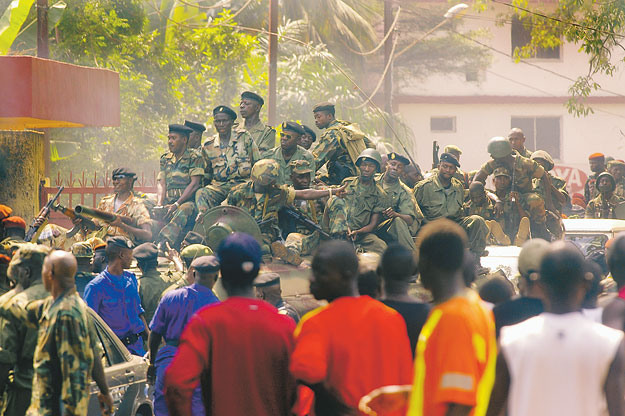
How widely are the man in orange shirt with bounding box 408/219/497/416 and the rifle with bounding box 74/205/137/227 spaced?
248 inches

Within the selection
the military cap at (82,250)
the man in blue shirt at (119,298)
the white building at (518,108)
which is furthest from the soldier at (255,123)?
the white building at (518,108)

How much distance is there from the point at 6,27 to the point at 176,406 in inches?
703

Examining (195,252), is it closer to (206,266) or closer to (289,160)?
(206,266)

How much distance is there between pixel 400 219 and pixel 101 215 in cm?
289


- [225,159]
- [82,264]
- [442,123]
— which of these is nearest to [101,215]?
[82,264]

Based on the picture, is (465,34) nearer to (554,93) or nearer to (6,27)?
(554,93)

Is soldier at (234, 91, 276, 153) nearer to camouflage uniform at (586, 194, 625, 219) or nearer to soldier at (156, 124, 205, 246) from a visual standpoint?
soldier at (156, 124, 205, 246)

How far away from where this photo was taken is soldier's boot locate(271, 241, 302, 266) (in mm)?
9461

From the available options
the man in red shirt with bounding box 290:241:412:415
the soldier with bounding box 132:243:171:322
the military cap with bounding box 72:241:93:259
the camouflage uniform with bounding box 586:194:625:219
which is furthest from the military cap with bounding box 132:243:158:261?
the camouflage uniform with bounding box 586:194:625:219

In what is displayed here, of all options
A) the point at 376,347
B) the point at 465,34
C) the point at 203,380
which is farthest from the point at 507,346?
the point at 465,34

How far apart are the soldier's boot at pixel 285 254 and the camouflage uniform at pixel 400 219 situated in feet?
3.84

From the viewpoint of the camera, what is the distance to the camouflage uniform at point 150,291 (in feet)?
28.3

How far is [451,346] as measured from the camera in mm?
3721

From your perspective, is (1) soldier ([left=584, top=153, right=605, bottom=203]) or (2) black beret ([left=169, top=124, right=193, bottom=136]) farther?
(1) soldier ([left=584, top=153, right=605, bottom=203])
